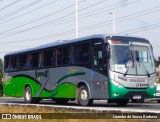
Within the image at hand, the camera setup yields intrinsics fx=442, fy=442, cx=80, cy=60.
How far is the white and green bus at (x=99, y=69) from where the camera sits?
1928 centimetres

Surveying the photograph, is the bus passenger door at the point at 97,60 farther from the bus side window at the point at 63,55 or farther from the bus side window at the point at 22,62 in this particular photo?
the bus side window at the point at 22,62

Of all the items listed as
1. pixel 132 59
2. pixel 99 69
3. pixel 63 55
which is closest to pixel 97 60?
pixel 99 69

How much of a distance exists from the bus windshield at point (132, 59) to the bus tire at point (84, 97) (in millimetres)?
2168

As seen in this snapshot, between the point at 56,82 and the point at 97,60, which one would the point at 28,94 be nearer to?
the point at 56,82

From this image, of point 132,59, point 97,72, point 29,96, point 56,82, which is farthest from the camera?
point 29,96

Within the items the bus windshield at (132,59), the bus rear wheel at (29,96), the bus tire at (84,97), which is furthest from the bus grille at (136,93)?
the bus rear wheel at (29,96)

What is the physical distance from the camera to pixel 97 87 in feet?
65.1

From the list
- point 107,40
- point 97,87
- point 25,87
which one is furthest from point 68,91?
point 25,87

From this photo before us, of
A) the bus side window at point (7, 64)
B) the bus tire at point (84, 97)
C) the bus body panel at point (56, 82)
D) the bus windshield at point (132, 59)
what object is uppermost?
the bus side window at point (7, 64)

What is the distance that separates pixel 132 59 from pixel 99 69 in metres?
1.52

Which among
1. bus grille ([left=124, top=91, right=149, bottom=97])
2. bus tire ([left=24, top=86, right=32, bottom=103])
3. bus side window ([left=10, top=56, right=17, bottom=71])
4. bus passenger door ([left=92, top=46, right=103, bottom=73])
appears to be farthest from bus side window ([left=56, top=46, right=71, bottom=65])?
bus side window ([left=10, top=56, right=17, bottom=71])

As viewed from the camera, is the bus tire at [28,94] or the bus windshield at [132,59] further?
the bus tire at [28,94]

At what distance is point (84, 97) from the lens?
20781 mm

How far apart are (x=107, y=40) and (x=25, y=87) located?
9131 millimetres
